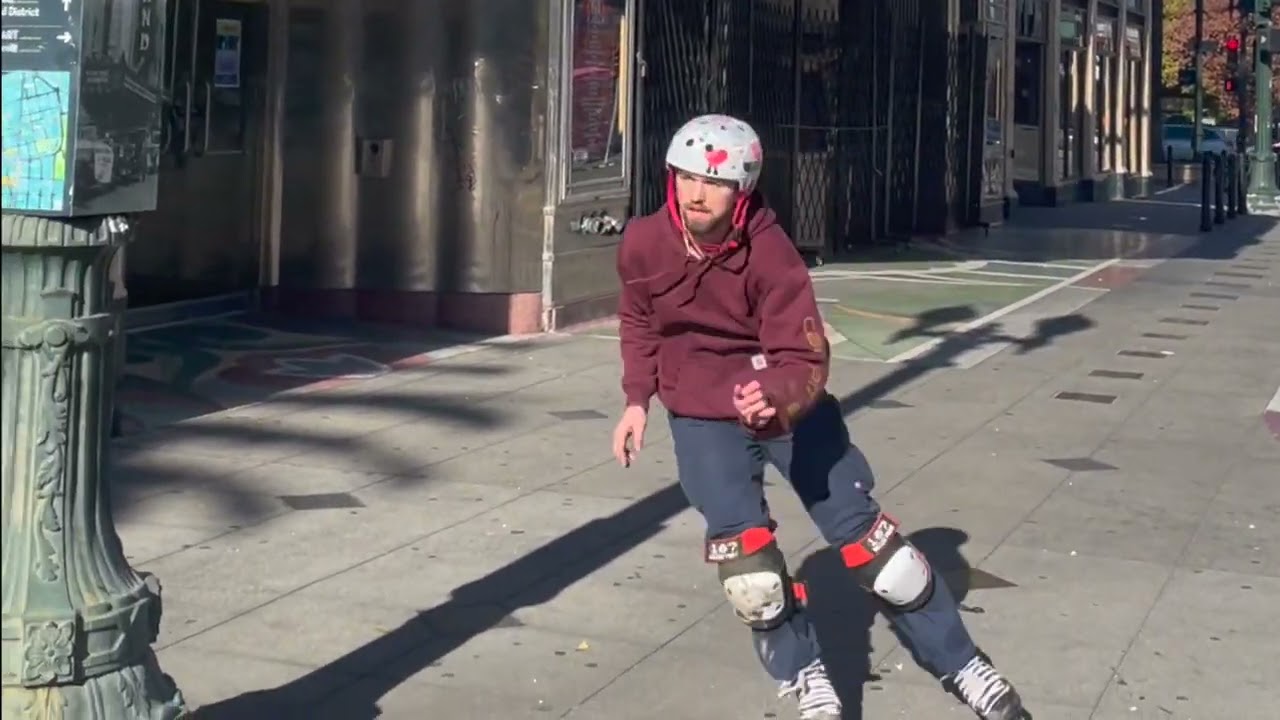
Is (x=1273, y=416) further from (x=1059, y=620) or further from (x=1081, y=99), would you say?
(x=1081, y=99)

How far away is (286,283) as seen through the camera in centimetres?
1376

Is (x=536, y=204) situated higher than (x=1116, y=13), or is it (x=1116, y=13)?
(x=1116, y=13)

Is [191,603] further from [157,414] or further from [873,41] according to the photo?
[873,41]

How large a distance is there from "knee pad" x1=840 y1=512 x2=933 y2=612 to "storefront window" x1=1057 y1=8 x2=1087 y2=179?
28.9 m

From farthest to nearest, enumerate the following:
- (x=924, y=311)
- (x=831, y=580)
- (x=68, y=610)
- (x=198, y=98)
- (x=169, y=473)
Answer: (x=924, y=311)
(x=198, y=98)
(x=169, y=473)
(x=831, y=580)
(x=68, y=610)

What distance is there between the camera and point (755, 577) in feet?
15.4

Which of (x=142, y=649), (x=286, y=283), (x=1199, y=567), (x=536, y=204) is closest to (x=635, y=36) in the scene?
(x=536, y=204)

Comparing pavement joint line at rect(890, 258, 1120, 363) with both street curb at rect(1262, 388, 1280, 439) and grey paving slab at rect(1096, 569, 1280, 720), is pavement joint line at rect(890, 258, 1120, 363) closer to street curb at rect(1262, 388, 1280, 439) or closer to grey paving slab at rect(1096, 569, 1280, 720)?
street curb at rect(1262, 388, 1280, 439)

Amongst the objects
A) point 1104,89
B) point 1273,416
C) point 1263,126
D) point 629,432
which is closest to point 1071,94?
point 1104,89

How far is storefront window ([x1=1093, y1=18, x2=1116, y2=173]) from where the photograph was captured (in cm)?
3647

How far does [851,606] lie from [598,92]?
7761mm

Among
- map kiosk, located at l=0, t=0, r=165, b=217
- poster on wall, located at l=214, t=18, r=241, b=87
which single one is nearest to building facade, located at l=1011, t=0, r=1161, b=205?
poster on wall, located at l=214, t=18, r=241, b=87

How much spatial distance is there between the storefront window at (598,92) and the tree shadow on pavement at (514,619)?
5.49m

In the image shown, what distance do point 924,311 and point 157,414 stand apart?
7.36 m
